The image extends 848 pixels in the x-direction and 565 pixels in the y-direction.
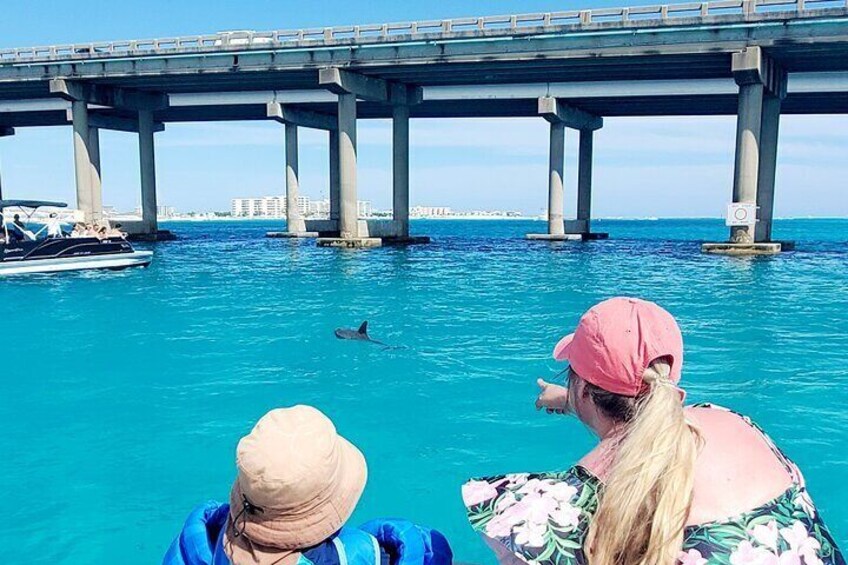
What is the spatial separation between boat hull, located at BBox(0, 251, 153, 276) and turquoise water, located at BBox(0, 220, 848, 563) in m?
3.14

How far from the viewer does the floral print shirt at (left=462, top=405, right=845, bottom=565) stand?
1951 millimetres

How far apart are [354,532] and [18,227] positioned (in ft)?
97.8

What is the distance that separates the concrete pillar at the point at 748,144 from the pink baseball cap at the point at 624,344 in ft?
131

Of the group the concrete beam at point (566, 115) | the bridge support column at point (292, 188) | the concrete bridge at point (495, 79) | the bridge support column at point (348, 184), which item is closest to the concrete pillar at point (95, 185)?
the concrete bridge at point (495, 79)

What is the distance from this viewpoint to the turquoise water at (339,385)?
6.81 metres

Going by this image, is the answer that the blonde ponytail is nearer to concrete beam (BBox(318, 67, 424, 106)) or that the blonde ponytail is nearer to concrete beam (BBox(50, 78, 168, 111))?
concrete beam (BBox(318, 67, 424, 106))

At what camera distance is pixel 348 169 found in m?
46.4

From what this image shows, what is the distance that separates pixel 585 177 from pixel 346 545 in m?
61.4

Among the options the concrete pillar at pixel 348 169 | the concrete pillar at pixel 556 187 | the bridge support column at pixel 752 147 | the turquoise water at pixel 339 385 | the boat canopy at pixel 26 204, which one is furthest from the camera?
the concrete pillar at pixel 556 187

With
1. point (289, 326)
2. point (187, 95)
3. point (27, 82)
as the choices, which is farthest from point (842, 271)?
point (27, 82)

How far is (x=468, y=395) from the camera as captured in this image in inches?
408

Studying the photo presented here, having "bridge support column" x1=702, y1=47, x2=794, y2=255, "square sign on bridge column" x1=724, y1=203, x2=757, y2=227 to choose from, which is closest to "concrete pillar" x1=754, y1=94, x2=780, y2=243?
"bridge support column" x1=702, y1=47, x2=794, y2=255

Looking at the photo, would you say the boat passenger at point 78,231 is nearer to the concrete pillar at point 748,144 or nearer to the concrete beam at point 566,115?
the concrete beam at point 566,115

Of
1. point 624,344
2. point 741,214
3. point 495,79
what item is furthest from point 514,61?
point 624,344
